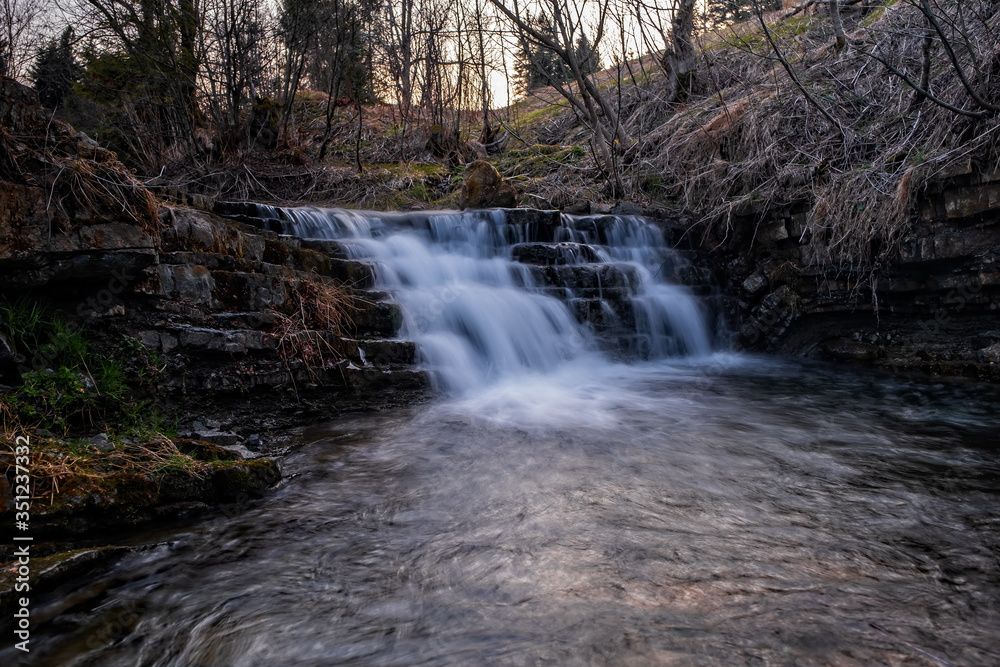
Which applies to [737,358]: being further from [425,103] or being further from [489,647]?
[425,103]

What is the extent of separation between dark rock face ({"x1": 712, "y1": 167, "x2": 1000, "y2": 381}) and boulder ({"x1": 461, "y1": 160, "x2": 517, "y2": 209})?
352 centimetres

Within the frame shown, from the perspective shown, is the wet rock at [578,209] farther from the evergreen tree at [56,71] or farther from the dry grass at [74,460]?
the evergreen tree at [56,71]

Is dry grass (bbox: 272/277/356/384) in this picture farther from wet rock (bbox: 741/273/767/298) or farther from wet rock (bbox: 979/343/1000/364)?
wet rock (bbox: 979/343/1000/364)

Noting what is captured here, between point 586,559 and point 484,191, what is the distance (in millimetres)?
7232

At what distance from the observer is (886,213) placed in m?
5.72

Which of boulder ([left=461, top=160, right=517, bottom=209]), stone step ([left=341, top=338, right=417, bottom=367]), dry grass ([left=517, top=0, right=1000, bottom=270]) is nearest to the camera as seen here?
stone step ([left=341, top=338, right=417, bottom=367])

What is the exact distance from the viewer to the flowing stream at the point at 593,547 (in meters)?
1.65

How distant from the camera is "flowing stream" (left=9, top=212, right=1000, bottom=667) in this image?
165 centimetres

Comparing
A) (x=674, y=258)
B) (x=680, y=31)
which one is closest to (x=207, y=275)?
(x=674, y=258)

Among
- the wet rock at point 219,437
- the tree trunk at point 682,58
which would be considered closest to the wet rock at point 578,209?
the tree trunk at point 682,58

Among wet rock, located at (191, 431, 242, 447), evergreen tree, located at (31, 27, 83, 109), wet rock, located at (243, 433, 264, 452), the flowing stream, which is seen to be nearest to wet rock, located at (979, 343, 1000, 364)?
the flowing stream

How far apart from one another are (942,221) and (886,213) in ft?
1.63

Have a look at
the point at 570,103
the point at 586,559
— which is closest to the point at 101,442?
the point at 586,559

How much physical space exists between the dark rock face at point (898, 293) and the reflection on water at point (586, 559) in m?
2.33
